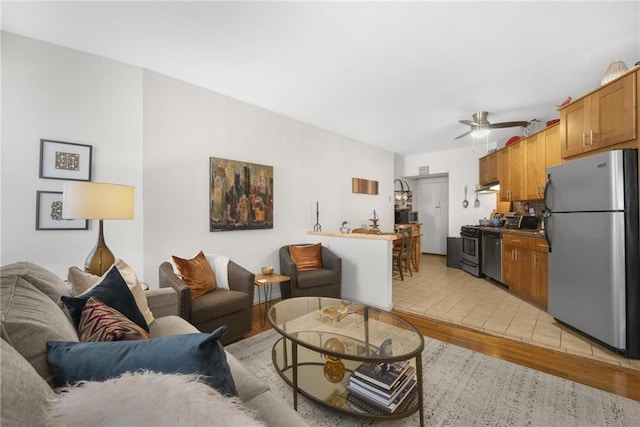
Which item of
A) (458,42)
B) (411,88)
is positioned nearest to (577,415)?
(458,42)

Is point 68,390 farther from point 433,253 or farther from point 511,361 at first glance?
point 433,253

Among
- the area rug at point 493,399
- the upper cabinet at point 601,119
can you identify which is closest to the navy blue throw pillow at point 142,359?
the area rug at point 493,399

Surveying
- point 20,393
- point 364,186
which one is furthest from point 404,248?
point 20,393

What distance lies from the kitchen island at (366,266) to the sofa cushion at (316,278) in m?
0.38

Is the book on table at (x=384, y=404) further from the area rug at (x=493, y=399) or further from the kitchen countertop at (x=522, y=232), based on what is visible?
the kitchen countertop at (x=522, y=232)

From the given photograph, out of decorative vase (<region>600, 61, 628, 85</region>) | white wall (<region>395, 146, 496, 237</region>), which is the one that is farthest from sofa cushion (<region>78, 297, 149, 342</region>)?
white wall (<region>395, 146, 496, 237</region>)

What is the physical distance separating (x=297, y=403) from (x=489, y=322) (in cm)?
240

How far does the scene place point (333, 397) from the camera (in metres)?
1.62

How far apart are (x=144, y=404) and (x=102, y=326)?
68 centimetres

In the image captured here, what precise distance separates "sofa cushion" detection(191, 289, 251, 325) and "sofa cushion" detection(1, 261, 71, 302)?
98cm

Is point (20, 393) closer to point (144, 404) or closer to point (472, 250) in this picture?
point (144, 404)

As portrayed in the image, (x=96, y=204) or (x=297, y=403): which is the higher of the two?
(x=96, y=204)

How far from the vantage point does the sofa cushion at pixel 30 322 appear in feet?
2.51

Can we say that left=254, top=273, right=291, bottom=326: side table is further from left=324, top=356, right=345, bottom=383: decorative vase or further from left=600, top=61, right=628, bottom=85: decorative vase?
left=600, top=61, right=628, bottom=85: decorative vase
